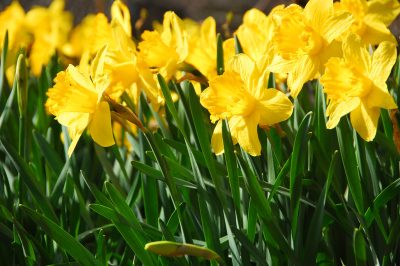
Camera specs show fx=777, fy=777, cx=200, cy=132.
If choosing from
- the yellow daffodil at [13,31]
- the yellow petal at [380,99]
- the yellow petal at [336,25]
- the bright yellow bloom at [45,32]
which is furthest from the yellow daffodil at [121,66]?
the bright yellow bloom at [45,32]

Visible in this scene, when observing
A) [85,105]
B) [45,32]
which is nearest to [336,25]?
[85,105]

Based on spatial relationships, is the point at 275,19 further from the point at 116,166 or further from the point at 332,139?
the point at 116,166

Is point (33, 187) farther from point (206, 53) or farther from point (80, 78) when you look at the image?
point (206, 53)

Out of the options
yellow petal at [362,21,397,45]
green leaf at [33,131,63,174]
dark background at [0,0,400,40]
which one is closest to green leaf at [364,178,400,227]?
yellow petal at [362,21,397,45]

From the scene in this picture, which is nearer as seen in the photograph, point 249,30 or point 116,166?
point 249,30

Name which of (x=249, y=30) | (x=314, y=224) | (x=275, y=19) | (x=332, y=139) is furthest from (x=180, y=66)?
(x=314, y=224)

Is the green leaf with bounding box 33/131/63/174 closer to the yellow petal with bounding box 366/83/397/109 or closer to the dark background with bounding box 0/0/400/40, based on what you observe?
the yellow petal with bounding box 366/83/397/109
